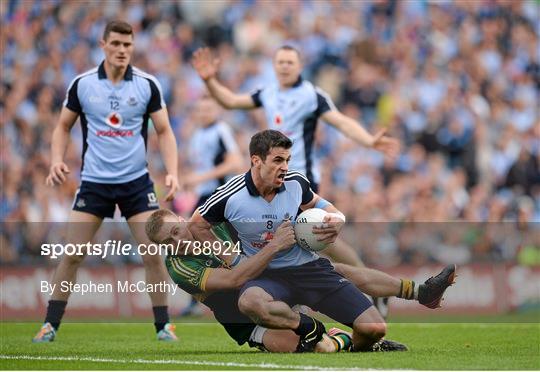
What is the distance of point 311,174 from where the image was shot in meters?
13.7

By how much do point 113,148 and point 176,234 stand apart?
7.45ft

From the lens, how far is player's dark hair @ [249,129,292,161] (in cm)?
975

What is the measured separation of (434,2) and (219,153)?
1055 cm

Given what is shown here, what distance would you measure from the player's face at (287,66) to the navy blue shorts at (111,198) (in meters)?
2.34

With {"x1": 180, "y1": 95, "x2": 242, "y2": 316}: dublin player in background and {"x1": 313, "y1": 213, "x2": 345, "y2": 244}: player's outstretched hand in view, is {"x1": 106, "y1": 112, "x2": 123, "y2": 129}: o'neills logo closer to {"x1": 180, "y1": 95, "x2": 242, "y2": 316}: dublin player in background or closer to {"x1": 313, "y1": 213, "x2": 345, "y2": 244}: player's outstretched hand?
{"x1": 313, "y1": 213, "x2": 345, "y2": 244}: player's outstretched hand

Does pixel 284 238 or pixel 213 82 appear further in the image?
pixel 213 82

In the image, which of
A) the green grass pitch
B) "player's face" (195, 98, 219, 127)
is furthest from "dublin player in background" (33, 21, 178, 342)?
"player's face" (195, 98, 219, 127)

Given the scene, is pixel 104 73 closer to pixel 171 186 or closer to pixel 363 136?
pixel 171 186

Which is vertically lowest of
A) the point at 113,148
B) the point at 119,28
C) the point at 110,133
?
the point at 113,148

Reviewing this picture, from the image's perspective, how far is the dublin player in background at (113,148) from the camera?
39.5 feet

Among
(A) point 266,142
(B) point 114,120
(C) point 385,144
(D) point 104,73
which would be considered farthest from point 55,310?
(C) point 385,144

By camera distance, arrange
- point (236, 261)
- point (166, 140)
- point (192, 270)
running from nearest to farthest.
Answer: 1. point (192, 270)
2. point (236, 261)
3. point (166, 140)

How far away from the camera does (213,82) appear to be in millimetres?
13930

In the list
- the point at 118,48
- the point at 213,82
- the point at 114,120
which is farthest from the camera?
the point at 213,82
